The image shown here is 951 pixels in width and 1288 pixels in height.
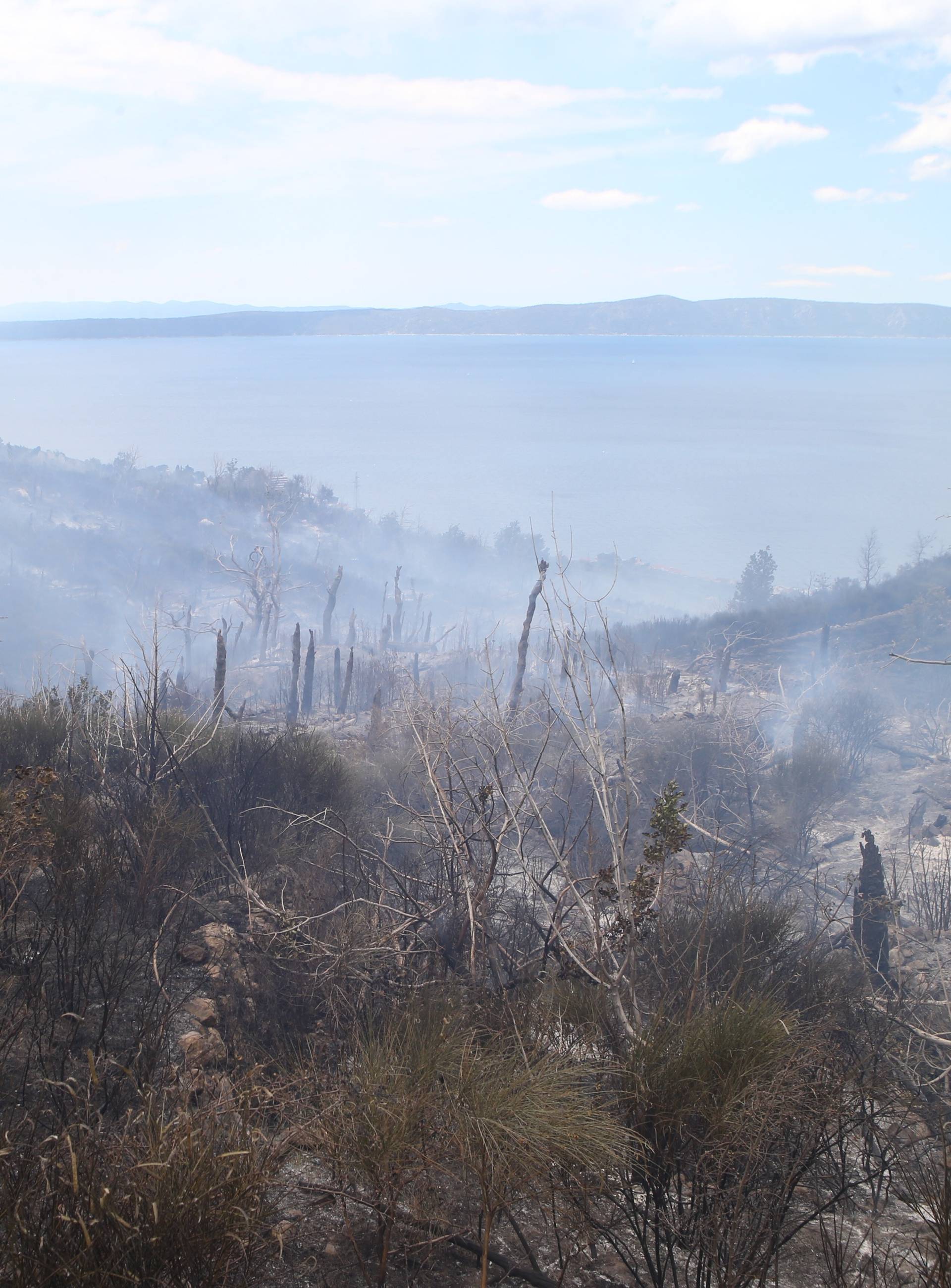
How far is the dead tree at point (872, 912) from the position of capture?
542 inches

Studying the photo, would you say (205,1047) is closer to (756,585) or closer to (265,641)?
(265,641)

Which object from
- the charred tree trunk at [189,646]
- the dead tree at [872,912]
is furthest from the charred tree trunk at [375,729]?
the charred tree trunk at [189,646]

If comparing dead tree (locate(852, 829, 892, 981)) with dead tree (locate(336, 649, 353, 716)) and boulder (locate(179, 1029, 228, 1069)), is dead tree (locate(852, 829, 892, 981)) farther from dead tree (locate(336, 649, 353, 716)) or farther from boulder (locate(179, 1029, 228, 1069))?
dead tree (locate(336, 649, 353, 716))

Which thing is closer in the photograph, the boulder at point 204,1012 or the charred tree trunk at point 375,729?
the boulder at point 204,1012

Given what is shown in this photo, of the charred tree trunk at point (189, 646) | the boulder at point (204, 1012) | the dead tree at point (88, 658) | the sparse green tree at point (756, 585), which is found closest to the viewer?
the boulder at point (204, 1012)

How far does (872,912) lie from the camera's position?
14898 millimetres

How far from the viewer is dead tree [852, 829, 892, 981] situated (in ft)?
45.1

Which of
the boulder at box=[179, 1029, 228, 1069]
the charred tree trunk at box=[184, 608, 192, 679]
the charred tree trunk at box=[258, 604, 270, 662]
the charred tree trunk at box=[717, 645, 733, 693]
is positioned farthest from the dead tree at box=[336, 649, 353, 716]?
the boulder at box=[179, 1029, 228, 1069]

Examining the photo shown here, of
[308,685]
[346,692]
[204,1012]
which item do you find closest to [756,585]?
[346,692]

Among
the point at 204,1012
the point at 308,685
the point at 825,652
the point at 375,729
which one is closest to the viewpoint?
the point at 204,1012

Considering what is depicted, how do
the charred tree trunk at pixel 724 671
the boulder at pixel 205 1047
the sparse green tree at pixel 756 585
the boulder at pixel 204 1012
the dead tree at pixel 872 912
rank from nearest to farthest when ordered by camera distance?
the boulder at pixel 205 1047 → the boulder at pixel 204 1012 → the dead tree at pixel 872 912 → the charred tree trunk at pixel 724 671 → the sparse green tree at pixel 756 585

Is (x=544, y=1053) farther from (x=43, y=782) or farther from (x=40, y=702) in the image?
(x=40, y=702)

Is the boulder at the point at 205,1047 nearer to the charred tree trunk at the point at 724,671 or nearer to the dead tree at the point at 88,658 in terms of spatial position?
the dead tree at the point at 88,658

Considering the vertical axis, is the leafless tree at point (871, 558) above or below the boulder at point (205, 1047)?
below
